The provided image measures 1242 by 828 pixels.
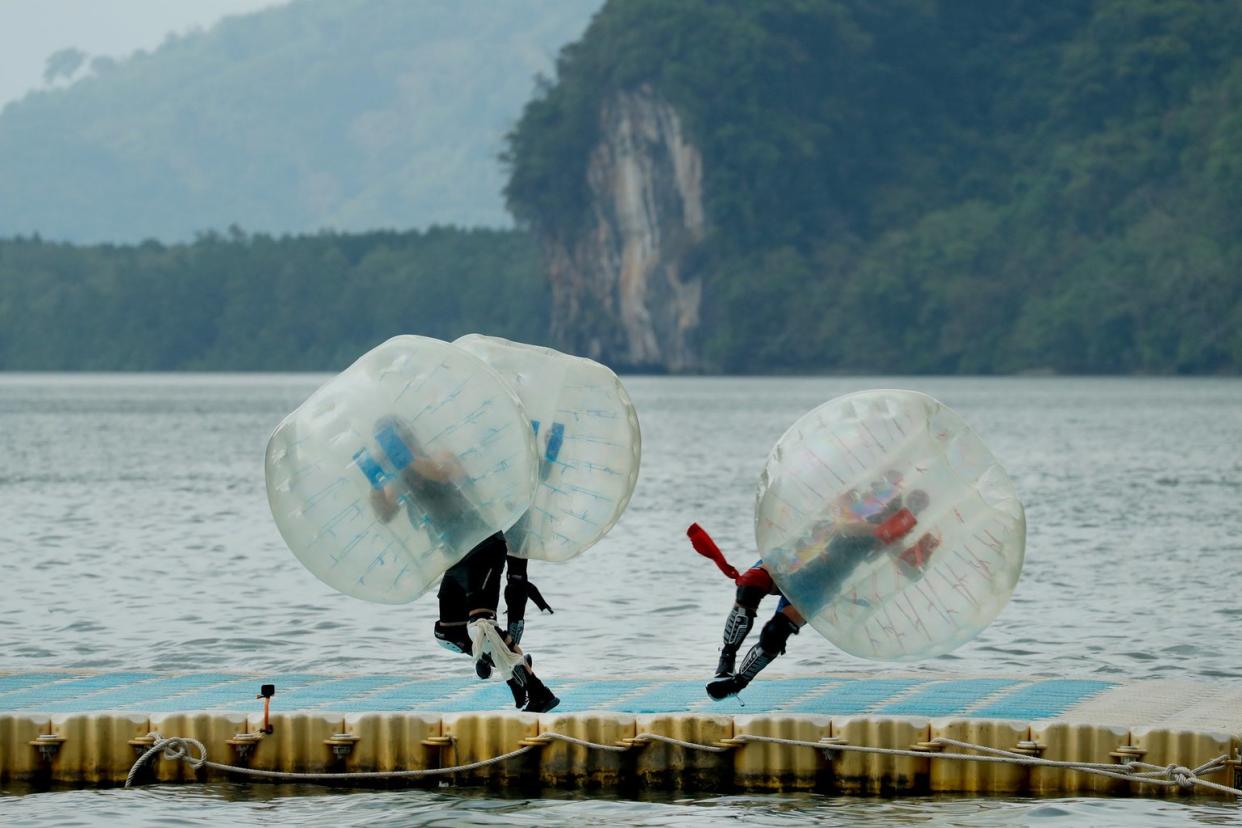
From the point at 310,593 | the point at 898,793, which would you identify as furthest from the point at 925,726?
the point at 310,593

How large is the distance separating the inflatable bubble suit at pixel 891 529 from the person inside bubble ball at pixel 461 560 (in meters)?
1.57

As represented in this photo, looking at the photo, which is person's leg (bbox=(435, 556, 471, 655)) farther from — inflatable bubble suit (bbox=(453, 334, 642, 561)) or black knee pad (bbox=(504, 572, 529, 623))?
inflatable bubble suit (bbox=(453, 334, 642, 561))

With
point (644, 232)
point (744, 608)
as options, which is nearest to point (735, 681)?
point (744, 608)

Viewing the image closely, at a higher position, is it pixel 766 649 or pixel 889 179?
pixel 889 179

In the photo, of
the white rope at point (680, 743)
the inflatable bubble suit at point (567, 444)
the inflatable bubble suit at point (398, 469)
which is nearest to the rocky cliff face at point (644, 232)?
the inflatable bubble suit at point (567, 444)

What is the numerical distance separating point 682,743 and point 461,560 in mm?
1595

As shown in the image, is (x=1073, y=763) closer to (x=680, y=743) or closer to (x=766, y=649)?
(x=766, y=649)

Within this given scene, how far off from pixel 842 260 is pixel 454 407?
472 feet

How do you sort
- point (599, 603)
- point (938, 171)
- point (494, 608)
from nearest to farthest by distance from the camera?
point (494, 608) → point (599, 603) → point (938, 171)

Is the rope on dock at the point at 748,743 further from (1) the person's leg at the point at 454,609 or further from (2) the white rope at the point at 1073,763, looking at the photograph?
(1) the person's leg at the point at 454,609

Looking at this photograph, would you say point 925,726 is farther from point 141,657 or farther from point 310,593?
point 310,593

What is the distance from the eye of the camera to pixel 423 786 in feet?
42.7

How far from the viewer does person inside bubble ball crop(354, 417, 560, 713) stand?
12148 millimetres

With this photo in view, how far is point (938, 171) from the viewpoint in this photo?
16338 centimetres
